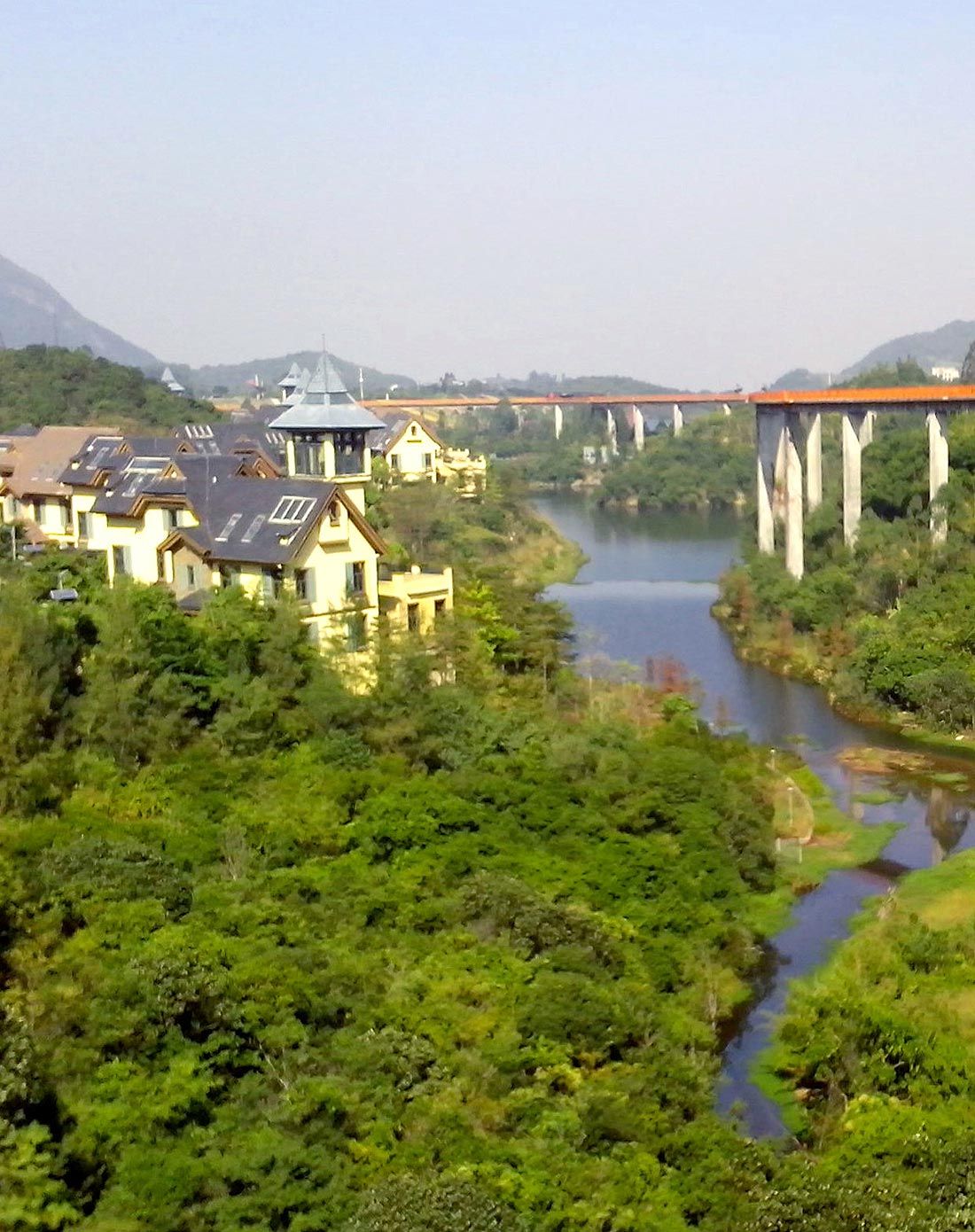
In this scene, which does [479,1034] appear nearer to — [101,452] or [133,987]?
[133,987]

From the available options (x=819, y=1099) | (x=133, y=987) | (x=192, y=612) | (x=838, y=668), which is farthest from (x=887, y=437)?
(x=133, y=987)

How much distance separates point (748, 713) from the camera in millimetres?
25641

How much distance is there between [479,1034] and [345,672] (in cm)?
702

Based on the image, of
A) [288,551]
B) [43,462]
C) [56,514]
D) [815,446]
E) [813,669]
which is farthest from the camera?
[815,446]

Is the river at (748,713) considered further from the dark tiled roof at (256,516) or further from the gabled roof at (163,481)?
the gabled roof at (163,481)

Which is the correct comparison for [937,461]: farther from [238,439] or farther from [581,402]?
[581,402]

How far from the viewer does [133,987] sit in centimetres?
1034

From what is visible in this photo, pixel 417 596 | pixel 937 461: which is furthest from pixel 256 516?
pixel 937 461

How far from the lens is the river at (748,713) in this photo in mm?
14383

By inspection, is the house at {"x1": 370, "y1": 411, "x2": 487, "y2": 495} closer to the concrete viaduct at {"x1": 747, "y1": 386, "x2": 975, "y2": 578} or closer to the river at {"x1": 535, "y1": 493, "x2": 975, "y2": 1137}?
the river at {"x1": 535, "y1": 493, "x2": 975, "y2": 1137}

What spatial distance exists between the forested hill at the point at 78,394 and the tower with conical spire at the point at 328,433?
21.4 meters

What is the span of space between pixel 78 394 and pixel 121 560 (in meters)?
29.7

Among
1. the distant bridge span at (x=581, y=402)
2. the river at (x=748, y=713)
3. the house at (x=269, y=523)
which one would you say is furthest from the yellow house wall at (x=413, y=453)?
the distant bridge span at (x=581, y=402)

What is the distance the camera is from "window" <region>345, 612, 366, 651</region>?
18.2 meters
